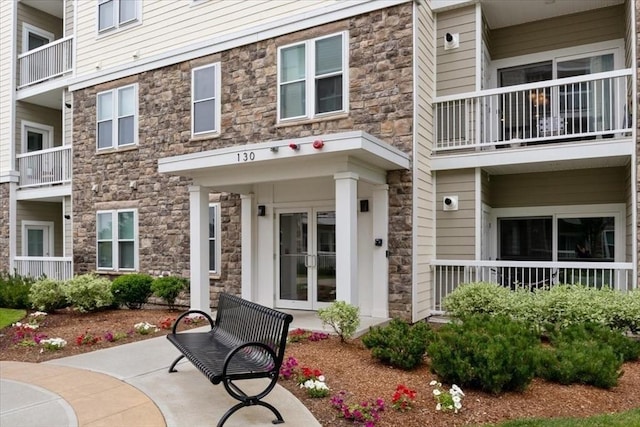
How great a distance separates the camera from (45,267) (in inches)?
591

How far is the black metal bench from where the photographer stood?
14.1ft

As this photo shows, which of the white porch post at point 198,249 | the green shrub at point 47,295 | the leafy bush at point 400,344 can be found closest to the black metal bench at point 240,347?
the leafy bush at point 400,344

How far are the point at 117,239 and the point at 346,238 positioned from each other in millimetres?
7958

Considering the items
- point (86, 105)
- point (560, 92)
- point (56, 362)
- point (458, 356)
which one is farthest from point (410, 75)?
point (86, 105)

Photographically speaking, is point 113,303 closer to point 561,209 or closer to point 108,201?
point 108,201

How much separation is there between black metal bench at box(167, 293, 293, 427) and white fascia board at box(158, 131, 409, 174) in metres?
2.64

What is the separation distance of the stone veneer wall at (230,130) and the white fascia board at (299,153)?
953 mm

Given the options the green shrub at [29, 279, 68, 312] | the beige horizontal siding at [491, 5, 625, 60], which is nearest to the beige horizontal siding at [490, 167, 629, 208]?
the beige horizontal siding at [491, 5, 625, 60]

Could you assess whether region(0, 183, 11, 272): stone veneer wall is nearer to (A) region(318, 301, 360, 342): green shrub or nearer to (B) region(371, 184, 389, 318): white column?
(B) region(371, 184, 389, 318): white column

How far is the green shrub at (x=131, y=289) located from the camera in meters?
11.0

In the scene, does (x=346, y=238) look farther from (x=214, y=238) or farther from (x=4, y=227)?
(x=4, y=227)

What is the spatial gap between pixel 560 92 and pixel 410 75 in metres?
3.30

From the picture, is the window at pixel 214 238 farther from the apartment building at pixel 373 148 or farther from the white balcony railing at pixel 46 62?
the white balcony railing at pixel 46 62

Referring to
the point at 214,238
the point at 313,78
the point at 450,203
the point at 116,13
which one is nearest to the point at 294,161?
the point at 313,78
